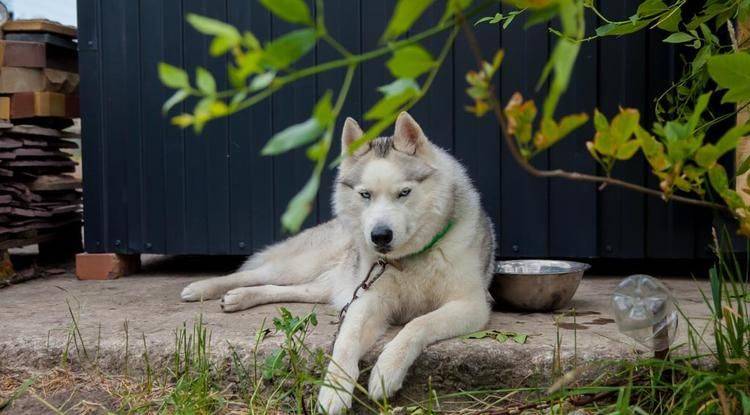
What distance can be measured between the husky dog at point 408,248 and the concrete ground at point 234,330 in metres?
0.10

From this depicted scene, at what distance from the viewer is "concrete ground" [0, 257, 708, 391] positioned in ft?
8.05

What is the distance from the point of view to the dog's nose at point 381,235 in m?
2.58

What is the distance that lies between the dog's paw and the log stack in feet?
5.67

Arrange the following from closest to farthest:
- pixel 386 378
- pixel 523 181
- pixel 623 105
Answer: pixel 386 378 < pixel 623 105 < pixel 523 181

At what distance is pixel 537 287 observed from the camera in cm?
304

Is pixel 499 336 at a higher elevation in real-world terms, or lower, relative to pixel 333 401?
higher

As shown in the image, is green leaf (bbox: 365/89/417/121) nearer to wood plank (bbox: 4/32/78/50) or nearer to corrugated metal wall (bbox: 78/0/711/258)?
corrugated metal wall (bbox: 78/0/711/258)

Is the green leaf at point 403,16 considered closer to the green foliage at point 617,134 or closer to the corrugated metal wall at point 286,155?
the green foliage at point 617,134

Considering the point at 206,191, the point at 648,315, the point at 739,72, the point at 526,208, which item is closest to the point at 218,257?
the point at 206,191

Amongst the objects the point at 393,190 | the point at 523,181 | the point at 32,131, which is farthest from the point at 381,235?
the point at 32,131

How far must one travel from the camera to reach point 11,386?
106 inches

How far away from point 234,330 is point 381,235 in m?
0.77

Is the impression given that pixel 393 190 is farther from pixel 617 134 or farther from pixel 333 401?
pixel 617 134

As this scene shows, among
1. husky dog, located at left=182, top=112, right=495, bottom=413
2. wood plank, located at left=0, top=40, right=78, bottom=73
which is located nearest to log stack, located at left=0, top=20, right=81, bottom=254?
wood plank, located at left=0, top=40, right=78, bottom=73
